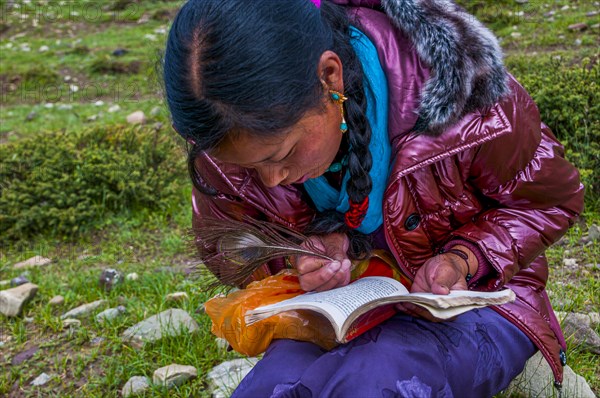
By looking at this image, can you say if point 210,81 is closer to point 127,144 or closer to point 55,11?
point 127,144

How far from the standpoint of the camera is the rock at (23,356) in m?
2.99

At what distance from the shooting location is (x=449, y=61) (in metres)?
1.81

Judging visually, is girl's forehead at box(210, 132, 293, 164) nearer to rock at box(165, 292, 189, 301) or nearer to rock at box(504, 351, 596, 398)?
rock at box(504, 351, 596, 398)

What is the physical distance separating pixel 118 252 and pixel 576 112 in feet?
8.75

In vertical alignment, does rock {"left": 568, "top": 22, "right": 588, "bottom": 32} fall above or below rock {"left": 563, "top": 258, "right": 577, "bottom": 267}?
above

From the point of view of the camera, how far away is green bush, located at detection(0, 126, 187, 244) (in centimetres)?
438

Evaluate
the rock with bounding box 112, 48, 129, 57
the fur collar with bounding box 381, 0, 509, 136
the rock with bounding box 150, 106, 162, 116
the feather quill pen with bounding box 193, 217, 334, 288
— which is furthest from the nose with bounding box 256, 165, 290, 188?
the rock with bounding box 112, 48, 129, 57

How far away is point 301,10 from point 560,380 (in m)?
1.23

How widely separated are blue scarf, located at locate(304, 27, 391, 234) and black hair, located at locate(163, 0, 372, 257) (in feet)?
0.61

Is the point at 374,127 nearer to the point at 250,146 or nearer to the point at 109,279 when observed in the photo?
the point at 250,146

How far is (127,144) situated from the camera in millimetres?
4906

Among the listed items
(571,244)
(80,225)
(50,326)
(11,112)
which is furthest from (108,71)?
(571,244)

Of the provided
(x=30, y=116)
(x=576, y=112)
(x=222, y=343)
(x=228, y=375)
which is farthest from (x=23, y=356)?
(x=30, y=116)

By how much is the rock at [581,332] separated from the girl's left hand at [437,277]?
0.90m
